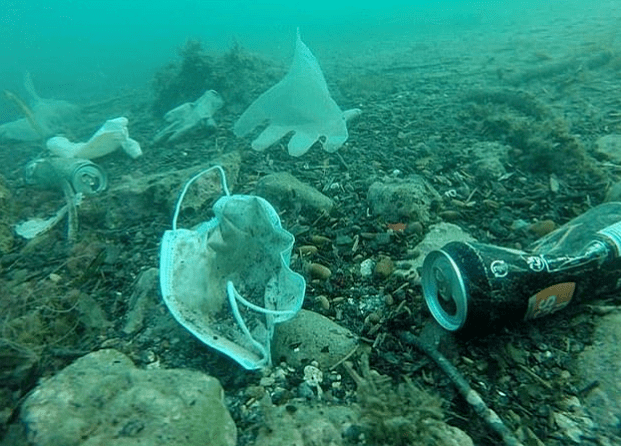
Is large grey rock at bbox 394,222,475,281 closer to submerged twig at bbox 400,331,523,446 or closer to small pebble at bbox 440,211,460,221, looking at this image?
small pebble at bbox 440,211,460,221

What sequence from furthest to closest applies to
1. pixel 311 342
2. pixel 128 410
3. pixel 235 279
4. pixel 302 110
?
1. pixel 302 110
2. pixel 235 279
3. pixel 311 342
4. pixel 128 410

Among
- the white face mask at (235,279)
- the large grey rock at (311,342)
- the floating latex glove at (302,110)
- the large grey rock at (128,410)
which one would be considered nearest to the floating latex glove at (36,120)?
the floating latex glove at (302,110)

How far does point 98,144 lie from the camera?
5117mm

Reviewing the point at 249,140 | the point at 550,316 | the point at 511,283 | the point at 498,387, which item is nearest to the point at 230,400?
the point at 498,387

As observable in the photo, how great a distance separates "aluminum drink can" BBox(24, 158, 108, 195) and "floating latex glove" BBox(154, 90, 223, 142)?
160cm

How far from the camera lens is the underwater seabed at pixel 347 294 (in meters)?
1.69

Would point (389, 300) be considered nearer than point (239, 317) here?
No

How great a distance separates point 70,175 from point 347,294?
3.46 m

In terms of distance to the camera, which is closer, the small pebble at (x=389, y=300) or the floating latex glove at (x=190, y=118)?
the small pebble at (x=389, y=300)

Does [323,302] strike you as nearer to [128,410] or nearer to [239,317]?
[239,317]

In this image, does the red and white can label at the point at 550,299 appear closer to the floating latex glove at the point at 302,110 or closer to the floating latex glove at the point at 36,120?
the floating latex glove at the point at 302,110

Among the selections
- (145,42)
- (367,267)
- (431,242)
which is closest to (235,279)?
(367,267)

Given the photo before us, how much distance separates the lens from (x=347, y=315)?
242cm

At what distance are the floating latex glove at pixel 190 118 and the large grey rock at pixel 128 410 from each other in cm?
460
